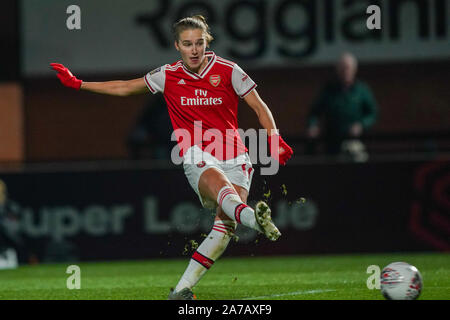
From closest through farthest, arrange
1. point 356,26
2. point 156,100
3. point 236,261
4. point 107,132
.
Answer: point 236,261 → point 156,100 → point 356,26 → point 107,132

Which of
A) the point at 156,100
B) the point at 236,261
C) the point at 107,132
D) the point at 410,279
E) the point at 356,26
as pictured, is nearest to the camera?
the point at 410,279

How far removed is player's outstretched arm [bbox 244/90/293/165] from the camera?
22.7 feet

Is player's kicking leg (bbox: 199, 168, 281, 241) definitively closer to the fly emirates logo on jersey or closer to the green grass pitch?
the fly emirates logo on jersey

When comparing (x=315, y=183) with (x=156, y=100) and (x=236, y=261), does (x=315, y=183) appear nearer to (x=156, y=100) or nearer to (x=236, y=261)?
(x=236, y=261)

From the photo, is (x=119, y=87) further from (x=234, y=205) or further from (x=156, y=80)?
(x=234, y=205)

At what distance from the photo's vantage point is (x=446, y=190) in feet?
37.8

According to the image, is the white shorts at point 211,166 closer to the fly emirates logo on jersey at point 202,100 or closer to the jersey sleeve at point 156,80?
the fly emirates logo on jersey at point 202,100

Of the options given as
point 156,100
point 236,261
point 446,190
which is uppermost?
point 156,100

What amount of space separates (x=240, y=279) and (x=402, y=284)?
274cm

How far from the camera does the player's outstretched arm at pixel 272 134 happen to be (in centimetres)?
692

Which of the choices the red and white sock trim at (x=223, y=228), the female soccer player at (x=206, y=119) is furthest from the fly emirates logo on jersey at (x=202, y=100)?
the red and white sock trim at (x=223, y=228)

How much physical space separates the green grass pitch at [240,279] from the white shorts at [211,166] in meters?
0.87
